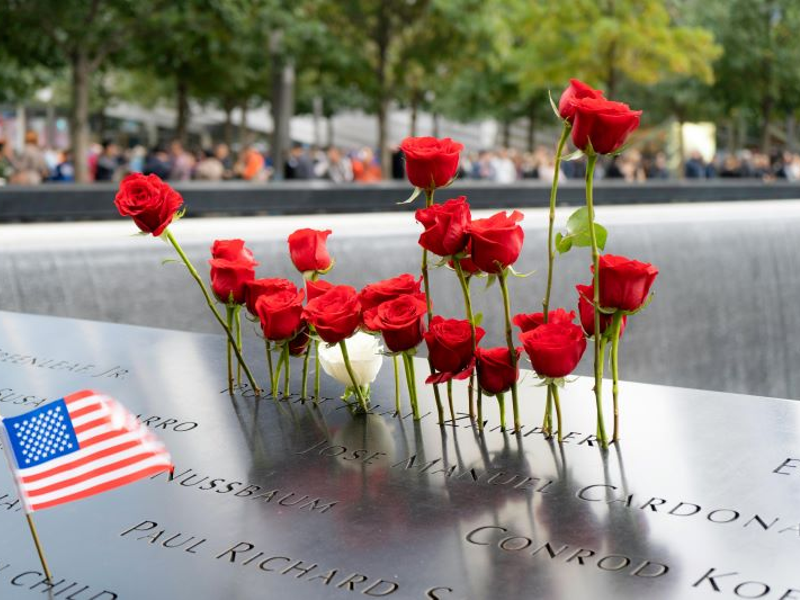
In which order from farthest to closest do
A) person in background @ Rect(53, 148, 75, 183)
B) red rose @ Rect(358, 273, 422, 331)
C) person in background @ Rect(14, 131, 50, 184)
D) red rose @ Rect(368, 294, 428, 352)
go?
person in background @ Rect(53, 148, 75, 183) → person in background @ Rect(14, 131, 50, 184) → red rose @ Rect(358, 273, 422, 331) → red rose @ Rect(368, 294, 428, 352)

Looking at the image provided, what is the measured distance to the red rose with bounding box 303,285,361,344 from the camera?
219 centimetres

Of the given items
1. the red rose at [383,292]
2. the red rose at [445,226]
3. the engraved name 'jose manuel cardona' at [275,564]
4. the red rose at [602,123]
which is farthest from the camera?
the red rose at [383,292]

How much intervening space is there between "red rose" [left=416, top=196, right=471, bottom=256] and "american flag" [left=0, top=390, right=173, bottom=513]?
61 cm

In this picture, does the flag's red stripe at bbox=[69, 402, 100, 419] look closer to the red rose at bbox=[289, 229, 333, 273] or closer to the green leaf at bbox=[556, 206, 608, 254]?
the red rose at bbox=[289, 229, 333, 273]

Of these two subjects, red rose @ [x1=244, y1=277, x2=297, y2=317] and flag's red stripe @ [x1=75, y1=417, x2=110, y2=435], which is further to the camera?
red rose @ [x1=244, y1=277, x2=297, y2=317]

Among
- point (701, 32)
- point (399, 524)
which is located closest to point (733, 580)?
point (399, 524)

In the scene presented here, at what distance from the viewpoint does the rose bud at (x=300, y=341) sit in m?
2.44

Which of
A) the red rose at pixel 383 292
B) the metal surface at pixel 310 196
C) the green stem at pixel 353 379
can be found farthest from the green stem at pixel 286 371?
the metal surface at pixel 310 196

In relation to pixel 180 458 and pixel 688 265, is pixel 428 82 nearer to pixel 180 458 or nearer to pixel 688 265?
pixel 688 265

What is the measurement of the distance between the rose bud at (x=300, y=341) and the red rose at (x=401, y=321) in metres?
0.30

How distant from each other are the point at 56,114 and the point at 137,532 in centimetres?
4814

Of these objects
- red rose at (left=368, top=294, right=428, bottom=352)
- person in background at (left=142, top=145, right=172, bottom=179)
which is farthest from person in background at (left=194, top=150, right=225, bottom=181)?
red rose at (left=368, top=294, right=428, bottom=352)

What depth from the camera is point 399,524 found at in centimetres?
182

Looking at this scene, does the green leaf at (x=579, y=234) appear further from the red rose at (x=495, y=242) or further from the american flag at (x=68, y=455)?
the american flag at (x=68, y=455)
